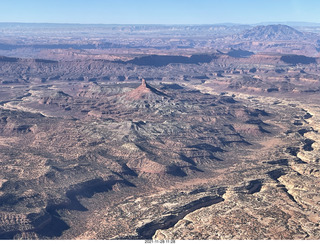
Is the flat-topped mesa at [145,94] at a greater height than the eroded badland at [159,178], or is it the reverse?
the flat-topped mesa at [145,94]

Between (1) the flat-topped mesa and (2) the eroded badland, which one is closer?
(2) the eroded badland

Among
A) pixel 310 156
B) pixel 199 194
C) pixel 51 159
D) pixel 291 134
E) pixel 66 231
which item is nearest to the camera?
pixel 66 231

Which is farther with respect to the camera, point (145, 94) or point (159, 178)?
point (145, 94)

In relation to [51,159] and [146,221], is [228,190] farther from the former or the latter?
[51,159]

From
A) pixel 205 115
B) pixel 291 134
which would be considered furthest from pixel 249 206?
pixel 205 115

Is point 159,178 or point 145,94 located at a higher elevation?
point 145,94

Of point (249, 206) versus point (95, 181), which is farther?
point (95, 181)

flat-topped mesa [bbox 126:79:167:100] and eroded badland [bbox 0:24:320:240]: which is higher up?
flat-topped mesa [bbox 126:79:167:100]

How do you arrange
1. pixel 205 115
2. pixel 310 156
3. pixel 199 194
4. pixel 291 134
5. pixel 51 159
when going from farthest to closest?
pixel 205 115 < pixel 291 134 < pixel 310 156 < pixel 51 159 < pixel 199 194

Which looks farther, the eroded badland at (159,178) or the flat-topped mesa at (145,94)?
the flat-topped mesa at (145,94)
